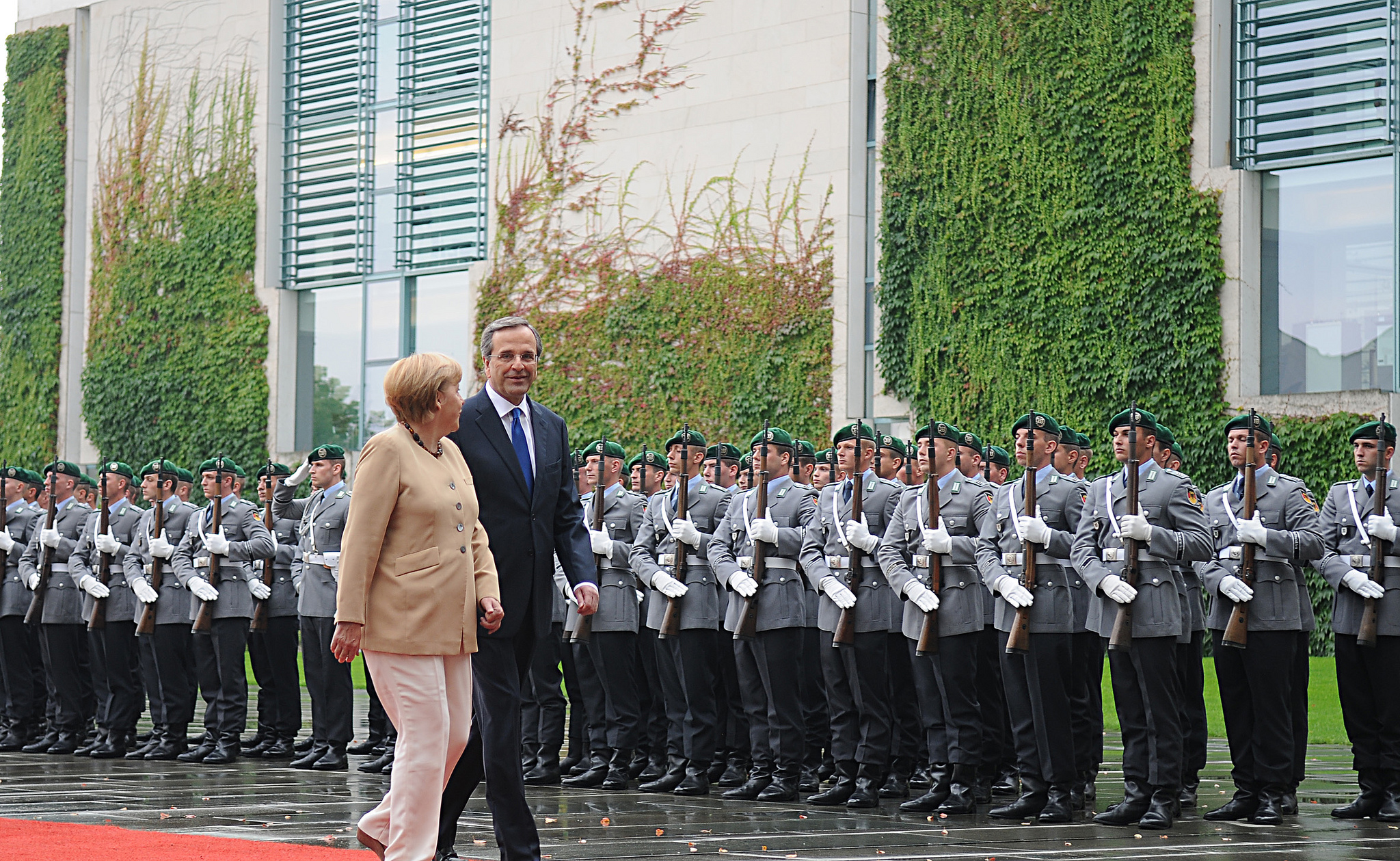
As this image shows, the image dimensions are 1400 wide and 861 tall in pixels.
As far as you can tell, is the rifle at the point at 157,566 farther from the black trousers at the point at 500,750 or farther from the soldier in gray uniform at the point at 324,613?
the black trousers at the point at 500,750

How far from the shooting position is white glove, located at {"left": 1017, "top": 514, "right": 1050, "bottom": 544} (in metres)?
8.19

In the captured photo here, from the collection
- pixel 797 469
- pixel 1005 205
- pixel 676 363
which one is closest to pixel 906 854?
pixel 797 469

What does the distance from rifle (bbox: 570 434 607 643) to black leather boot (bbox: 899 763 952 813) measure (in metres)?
2.45

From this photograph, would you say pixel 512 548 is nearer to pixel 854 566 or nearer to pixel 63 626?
pixel 854 566

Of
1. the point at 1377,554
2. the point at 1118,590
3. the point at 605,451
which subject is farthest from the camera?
the point at 605,451

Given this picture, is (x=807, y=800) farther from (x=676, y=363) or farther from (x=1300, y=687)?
(x=676, y=363)

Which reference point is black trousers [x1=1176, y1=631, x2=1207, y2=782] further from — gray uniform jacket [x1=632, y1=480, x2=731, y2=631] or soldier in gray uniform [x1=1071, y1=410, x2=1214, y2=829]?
gray uniform jacket [x1=632, y1=480, x2=731, y2=631]

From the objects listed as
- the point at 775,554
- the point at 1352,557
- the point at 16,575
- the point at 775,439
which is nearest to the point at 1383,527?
the point at 1352,557

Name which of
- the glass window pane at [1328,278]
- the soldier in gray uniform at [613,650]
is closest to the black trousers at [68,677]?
the soldier in gray uniform at [613,650]

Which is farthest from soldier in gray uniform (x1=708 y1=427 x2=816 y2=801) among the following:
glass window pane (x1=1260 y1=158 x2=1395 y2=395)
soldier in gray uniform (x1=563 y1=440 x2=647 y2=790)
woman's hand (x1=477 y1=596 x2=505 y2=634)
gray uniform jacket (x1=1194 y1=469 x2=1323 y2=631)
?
glass window pane (x1=1260 y1=158 x2=1395 y2=395)

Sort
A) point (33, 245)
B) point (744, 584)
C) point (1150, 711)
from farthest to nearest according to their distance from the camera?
point (33, 245), point (744, 584), point (1150, 711)

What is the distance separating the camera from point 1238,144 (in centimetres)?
1723

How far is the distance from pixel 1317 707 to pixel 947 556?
24.6 feet

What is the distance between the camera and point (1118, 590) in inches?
309
